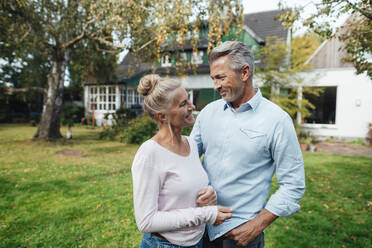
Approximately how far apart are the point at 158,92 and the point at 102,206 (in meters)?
4.02

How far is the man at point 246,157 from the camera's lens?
1632mm

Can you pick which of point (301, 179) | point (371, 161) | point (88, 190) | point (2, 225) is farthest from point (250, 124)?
point (371, 161)

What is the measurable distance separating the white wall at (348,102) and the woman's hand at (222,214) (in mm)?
13596

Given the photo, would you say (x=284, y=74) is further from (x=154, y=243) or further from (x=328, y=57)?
(x=154, y=243)

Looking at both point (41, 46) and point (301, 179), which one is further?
point (41, 46)

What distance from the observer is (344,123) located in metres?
13.8

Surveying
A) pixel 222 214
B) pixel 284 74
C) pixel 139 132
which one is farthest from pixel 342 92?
pixel 222 214

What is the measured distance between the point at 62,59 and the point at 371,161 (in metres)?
13.4

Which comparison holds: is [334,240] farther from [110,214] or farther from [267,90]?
[267,90]

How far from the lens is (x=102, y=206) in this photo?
4867mm

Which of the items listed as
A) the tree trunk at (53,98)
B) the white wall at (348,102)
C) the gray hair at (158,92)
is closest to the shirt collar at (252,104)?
the gray hair at (158,92)

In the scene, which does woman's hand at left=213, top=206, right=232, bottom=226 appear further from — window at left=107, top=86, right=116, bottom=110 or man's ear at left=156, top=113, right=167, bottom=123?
window at left=107, top=86, right=116, bottom=110

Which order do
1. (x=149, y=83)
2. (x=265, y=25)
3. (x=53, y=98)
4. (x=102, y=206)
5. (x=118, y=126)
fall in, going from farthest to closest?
(x=265, y=25)
(x=118, y=126)
(x=53, y=98)
(x=102, y=206)
(x=149, y=83)

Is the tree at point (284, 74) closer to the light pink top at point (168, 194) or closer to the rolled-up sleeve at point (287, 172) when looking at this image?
the rolled-up sleeve at point (287, 172)
